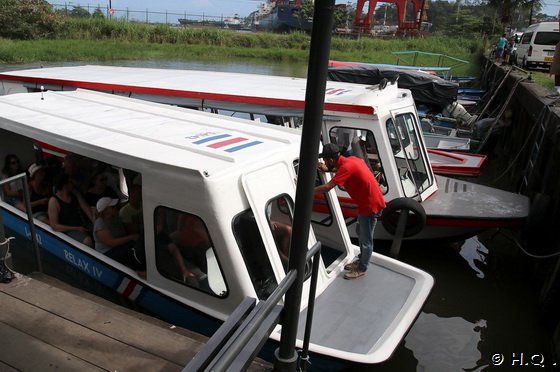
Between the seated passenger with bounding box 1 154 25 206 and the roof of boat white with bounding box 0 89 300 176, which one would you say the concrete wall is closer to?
the roof of boat white with bounding box 0 89 300 176

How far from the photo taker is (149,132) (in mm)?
4344

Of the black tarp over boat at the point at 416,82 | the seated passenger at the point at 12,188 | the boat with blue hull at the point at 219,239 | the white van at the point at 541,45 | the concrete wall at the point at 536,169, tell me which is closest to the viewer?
the boat with blue hull at the point at 219,239

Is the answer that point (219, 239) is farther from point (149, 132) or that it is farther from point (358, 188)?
point (358, 188)

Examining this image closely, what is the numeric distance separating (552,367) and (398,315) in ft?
6.64

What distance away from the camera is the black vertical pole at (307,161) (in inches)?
61.7

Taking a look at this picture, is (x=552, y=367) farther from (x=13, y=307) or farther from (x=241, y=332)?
(x=13, y=307)

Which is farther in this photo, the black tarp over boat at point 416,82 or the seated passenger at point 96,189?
the black tarp over boat at point 416,82

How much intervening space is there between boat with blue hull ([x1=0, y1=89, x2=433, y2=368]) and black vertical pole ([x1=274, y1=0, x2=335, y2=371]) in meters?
1.38

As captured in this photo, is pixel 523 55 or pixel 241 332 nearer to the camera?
pixel 241 332

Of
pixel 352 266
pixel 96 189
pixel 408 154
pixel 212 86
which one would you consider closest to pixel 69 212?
pixel 96 189

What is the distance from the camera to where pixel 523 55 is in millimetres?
19203

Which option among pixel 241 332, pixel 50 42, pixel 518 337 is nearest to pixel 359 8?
pixel 50 42

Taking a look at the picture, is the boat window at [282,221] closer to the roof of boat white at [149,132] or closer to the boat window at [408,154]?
the roof of boat white at [149,132]

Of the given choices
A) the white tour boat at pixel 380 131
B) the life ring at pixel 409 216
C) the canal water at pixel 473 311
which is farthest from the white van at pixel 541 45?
the life ring at pixel 409 216
